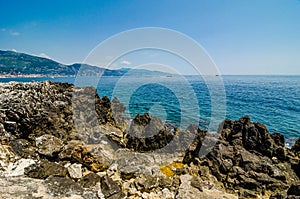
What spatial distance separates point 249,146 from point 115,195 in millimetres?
8895

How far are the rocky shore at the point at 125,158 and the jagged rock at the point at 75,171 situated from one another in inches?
1.7

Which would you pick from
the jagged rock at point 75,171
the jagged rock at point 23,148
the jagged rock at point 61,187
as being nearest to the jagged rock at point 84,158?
the jagged rock at point 75,171

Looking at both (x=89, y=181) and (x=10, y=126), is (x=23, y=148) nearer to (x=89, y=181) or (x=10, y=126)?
(x=10, y=126)

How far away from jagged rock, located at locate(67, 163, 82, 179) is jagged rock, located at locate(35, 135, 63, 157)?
168cm

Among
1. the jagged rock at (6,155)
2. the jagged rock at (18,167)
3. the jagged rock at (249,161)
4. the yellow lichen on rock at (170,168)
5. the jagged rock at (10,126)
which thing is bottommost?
the yellow lichen on rock at (170,168)

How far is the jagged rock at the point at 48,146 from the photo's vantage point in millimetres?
10102

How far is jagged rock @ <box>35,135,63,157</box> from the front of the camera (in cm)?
1010

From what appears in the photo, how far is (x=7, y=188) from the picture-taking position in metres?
6.64

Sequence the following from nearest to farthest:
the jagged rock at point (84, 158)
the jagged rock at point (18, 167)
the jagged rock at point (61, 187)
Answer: the jagged rock at point (61, 187) → the jagged rock at point (18, 167) → the jagged rock at point (84, 158)

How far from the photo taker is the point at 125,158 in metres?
10.7

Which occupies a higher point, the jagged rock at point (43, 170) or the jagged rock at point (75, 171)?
the jagged rock at point (43, 170)

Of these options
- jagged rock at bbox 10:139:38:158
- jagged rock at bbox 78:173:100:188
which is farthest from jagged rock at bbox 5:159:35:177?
jagged rock at bbox 78:173:100:188

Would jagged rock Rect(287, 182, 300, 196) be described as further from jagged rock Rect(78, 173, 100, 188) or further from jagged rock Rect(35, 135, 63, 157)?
jagged rock Rect(35, 135, 63, 157)

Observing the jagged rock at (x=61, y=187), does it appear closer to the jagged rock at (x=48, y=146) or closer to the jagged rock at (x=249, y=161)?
the jagged rock at (x=48, y=146)
